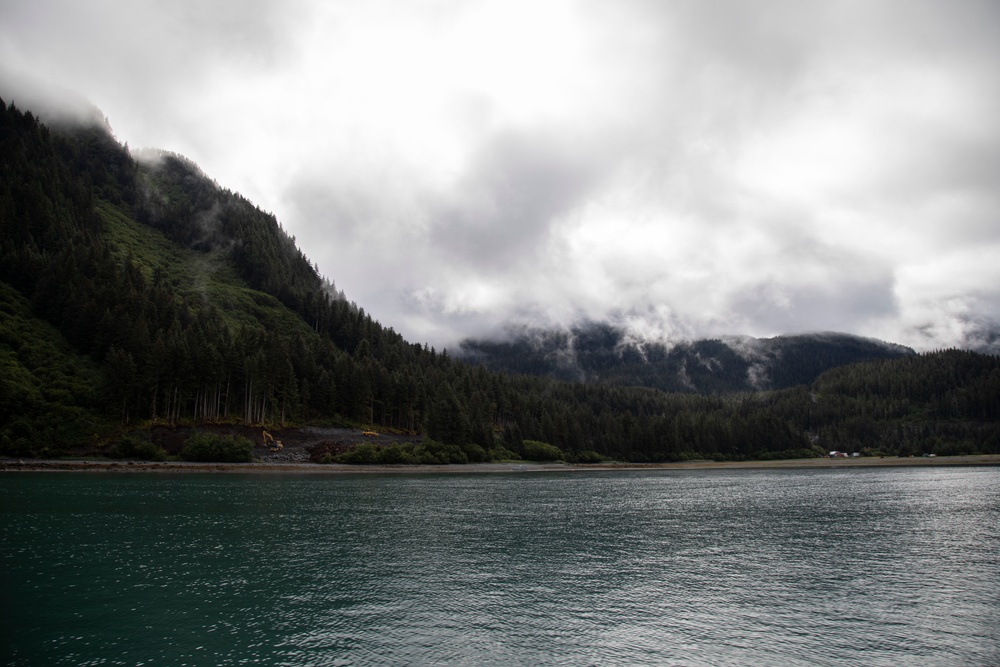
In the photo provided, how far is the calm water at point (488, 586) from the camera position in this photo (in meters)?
23.7

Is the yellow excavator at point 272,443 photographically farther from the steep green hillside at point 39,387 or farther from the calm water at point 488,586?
the calm water at point 488,586

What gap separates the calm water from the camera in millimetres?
23672

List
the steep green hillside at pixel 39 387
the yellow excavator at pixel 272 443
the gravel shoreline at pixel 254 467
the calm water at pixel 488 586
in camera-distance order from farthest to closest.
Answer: the yellow excavator at pixel 272 443 < the steep green hillside at pixel 39 387 < the gravel shoreline at pixel 254 467 < the calm water at pixel 488 586

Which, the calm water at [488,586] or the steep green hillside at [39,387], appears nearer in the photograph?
the calm water at [488,586]

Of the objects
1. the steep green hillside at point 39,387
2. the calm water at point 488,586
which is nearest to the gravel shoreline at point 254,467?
the steep green hillside at point 39,387

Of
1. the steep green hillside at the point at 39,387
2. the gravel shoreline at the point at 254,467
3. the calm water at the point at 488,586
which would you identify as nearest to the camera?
the calm water at the point at 488,586

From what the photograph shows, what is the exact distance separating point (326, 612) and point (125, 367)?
131912 mm

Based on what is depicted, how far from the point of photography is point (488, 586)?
110ft

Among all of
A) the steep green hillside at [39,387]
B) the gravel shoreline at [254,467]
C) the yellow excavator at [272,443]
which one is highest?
the steep green hillside at [39,387]

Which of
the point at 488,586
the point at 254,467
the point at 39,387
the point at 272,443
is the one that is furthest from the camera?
the point at 272,443

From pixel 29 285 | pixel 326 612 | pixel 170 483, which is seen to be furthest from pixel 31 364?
pixel 326 612

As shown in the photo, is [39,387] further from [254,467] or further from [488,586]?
[488,586]

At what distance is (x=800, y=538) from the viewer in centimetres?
5028

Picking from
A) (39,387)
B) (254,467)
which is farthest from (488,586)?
(39,387)
